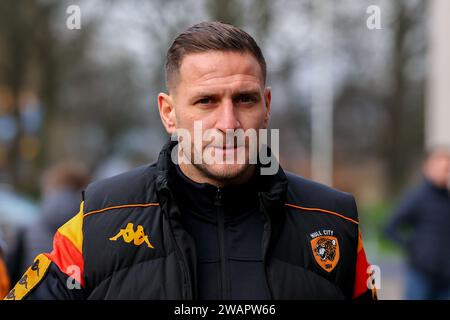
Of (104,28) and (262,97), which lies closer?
(262,97)

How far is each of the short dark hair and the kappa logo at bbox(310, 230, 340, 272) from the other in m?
0.54

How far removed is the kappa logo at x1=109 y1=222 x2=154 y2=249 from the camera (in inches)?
98.7

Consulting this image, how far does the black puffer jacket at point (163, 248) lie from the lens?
2459 millimetres

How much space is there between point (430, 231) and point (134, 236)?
5331 mm

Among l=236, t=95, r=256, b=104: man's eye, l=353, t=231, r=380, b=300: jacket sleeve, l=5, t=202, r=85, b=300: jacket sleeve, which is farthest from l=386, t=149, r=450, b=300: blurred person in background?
l=5, t=202, r=85, b=300: jacket sleeve

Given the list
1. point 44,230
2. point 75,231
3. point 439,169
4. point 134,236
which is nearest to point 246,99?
point 134,236

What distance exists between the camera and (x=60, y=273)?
2508 millimetres

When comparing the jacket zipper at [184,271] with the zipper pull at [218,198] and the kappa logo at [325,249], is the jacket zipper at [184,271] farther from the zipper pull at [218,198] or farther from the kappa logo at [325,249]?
the kappa logo at [325,249]

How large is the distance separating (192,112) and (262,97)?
231mm

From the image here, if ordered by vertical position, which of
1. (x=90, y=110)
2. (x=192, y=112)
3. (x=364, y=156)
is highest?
(x=192, y=112)

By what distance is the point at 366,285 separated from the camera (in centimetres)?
266
